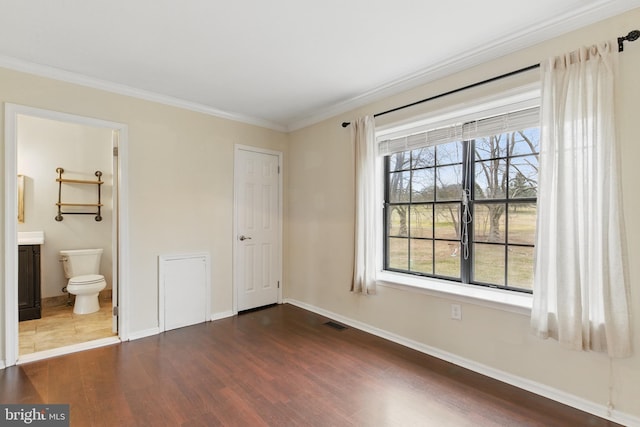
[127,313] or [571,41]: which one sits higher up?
[571,41]

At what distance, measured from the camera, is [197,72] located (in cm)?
283

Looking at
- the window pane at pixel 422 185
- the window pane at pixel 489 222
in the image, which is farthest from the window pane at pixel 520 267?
the window pane at pixel 422 185

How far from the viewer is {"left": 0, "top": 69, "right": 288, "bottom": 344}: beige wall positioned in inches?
113

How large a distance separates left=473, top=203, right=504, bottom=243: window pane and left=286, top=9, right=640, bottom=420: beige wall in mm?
572

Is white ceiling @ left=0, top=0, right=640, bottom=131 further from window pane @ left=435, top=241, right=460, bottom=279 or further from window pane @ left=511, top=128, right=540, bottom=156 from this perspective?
window pane @ left=435, top=241, right=460, bottom=279

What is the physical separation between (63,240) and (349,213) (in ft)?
12.9

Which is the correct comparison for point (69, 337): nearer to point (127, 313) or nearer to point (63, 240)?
point (127, 313)

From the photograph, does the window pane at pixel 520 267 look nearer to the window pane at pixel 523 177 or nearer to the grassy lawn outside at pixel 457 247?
the grassy lawn outside at pixel 457 247

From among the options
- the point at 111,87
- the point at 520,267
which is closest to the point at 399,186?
the point at 520,267

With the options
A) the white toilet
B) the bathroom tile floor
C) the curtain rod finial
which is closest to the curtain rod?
the curtain rod finial

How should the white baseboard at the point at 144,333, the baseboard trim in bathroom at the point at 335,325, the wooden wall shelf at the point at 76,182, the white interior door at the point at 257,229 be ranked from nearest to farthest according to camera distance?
the white baseboard at the point at 144,333 → the baseboard trim in bathroom at the point at 335,325 → the white interior door at the point at 257,229 → the wooden wall shelf at the point at 76,182

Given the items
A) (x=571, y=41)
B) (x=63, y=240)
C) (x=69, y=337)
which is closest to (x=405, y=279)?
(x=571, y=41)

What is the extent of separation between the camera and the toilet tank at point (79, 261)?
4.19 metres

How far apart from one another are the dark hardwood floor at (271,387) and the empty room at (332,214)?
0.02 metres
